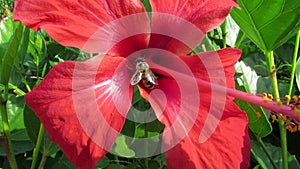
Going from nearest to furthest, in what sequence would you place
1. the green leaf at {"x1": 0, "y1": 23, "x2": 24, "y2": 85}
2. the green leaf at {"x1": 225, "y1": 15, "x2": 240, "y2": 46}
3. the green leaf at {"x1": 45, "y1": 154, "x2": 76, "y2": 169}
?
the green leaf at {"x1": 0, "y1": 23, "x2": 24, "y2": 85} → the green leaf at {"x1": 45, "y1": 154, "x2": 76, "y2": 169} → the green leaf at {"x1": 225, "y1": 15, "x2": 240, "y2": 46}

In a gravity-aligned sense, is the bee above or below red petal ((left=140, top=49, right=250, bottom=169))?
above

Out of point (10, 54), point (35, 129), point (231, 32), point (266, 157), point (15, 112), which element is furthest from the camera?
point (231, 32)

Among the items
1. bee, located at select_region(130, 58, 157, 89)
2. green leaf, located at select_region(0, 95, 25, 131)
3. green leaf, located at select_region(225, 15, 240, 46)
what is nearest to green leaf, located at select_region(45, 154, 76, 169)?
green leaf, located at select_region(0, 95, 25, 131)

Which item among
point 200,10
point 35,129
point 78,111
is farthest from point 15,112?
point 200,10

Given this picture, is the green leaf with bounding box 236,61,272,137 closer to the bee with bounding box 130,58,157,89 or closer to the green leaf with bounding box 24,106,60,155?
the bee with bounding box 130,58,157,89

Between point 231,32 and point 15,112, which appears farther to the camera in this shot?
point 231,32

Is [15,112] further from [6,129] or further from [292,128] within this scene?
[292,128]

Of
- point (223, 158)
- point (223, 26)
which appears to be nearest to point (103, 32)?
point (223, 158)
